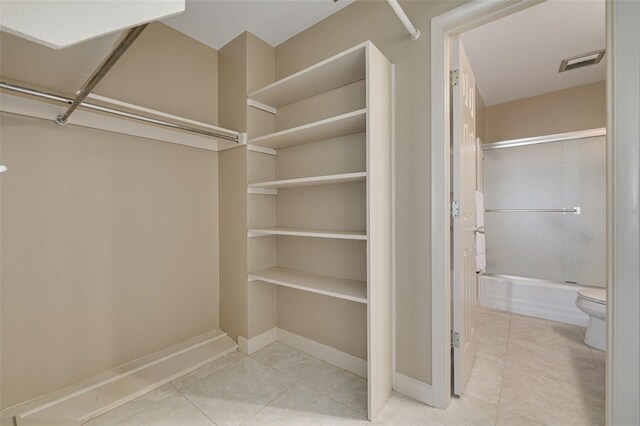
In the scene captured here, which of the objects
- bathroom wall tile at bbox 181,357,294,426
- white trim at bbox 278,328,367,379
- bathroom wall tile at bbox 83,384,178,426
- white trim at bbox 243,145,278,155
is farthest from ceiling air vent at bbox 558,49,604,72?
bathroom wall tile at bbox 83,384,178,426

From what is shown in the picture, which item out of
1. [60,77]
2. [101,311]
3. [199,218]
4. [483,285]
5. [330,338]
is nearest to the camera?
[60,77]

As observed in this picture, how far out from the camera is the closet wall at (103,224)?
→ 4.42 feet

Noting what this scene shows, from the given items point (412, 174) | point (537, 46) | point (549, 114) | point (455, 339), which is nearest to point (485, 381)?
point (455, 339)

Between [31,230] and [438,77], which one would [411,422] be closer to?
[438,77]

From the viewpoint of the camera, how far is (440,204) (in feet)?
4.66

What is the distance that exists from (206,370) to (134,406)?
413 mm

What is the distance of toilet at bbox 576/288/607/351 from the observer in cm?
203

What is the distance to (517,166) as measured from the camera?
3148 millimetres

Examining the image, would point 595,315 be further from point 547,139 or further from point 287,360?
point 287,360

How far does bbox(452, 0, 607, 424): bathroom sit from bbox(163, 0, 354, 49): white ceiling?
1.21 meters

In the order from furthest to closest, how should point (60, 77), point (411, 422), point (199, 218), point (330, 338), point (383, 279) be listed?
point (199, 218)
point (330, 338)
point (383, 279)
point (411, 422)
point (60, 77)

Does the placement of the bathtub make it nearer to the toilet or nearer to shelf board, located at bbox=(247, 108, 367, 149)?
the toilet

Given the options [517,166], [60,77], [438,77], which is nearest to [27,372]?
[60,77]

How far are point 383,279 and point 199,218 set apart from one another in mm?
1504
